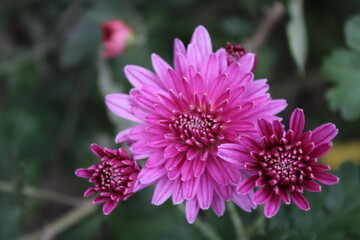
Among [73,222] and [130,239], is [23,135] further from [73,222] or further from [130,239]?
[130,239]

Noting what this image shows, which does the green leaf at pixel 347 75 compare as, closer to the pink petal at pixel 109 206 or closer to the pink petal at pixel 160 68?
the pink petal at pixel 160 68

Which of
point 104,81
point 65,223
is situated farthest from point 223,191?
point 104,81

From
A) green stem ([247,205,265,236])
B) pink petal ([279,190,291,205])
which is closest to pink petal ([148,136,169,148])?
pink petal ([279,190,291,205])

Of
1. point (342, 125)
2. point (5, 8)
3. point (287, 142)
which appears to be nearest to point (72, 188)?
point (5, 8)

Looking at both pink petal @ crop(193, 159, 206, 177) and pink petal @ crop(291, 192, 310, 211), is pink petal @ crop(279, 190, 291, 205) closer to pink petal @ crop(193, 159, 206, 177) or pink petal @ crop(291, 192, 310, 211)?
pink petal @ crop(291, 192, 310, 211)

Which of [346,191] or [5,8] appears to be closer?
[346,191]
